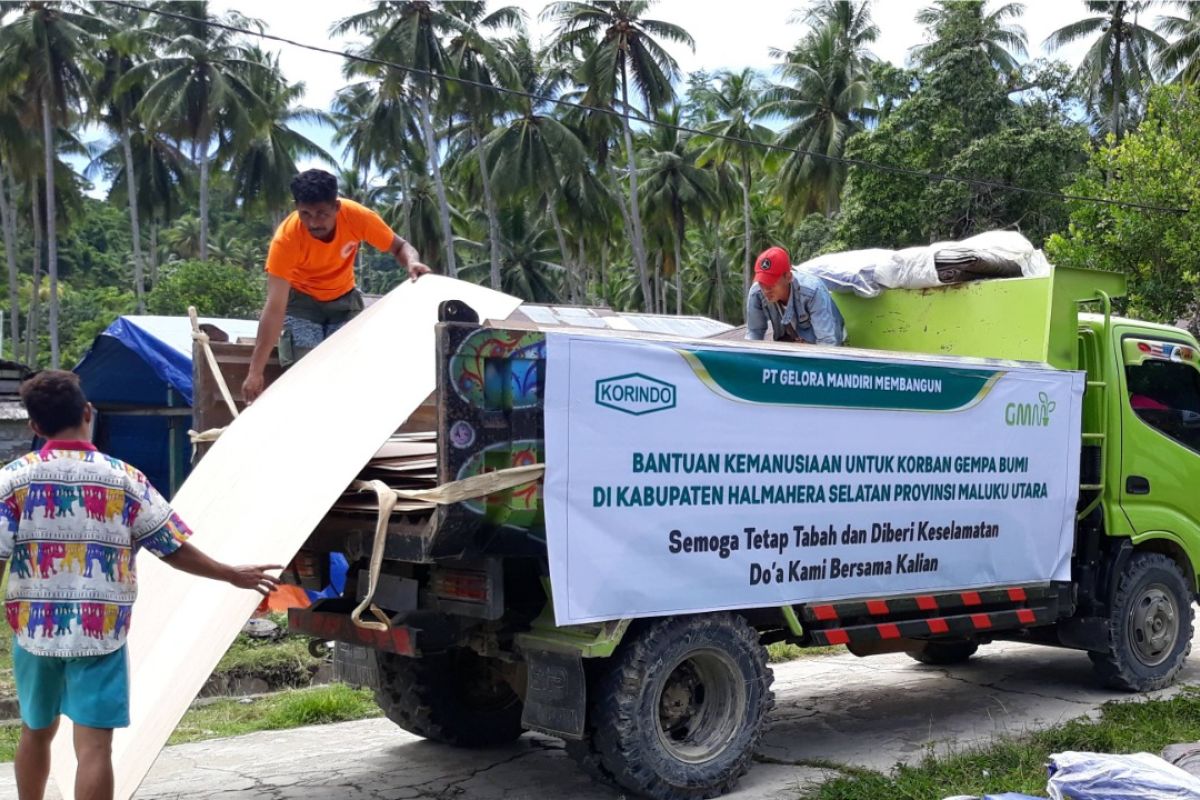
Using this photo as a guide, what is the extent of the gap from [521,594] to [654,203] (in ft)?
144

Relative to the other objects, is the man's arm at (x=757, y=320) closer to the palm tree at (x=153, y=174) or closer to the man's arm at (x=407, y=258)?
the man's arm at (x=407, y=258)

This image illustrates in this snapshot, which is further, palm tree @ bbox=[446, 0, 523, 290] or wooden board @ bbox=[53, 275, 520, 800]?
palm tree @ bbox=[446, 0, 523, 290]

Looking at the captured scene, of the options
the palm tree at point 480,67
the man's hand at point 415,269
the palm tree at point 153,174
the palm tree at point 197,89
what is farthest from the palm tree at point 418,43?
the man's hand at point 415,269

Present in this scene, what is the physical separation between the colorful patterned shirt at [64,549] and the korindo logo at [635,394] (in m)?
1.91

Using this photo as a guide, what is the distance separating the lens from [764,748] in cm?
634

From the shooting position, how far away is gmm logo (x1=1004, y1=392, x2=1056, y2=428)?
6676mm

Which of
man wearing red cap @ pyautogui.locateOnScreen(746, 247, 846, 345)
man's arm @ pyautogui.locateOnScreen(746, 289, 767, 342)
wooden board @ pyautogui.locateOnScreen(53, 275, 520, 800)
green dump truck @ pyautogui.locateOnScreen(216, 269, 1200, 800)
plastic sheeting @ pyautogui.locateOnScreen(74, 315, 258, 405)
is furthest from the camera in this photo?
plastic sheeting @ pyautogui.locateOnScreen(74, 315, 258, 405)

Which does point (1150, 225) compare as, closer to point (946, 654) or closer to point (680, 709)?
point (946, 654)

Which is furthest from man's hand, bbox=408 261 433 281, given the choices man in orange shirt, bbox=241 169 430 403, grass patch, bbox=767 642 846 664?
grass patch, bbox=767 642 846 664

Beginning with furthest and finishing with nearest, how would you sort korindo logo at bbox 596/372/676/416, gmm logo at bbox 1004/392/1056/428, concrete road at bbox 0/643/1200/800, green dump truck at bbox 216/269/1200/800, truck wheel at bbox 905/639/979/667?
truck wheel at bbox 905/639/979/667
gmm logo at bbox 1004/392/1056/428
concrete road at bbox 0/643/1200/800
korindo logo at bbox 596/372/676/416
green dump truck at bbox 216/269/1200/800

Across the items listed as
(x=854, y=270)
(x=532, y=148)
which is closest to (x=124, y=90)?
(x=532, y=148)

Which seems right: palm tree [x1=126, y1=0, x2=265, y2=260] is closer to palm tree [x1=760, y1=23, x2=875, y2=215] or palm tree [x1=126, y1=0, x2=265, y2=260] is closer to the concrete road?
palm tree [x1=760, y1=23, x2=875, y2=215]

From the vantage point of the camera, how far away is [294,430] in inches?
209

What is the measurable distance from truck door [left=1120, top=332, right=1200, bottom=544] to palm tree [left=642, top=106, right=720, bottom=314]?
133 ft
